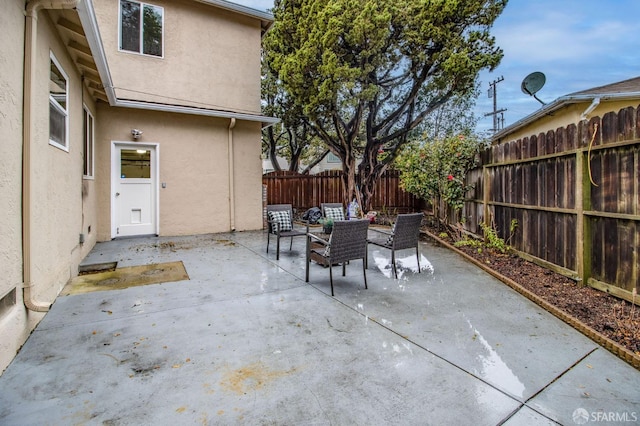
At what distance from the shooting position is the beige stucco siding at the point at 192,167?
7543 mm

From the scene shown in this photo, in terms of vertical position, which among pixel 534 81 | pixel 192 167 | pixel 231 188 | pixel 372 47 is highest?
pixel 372 47

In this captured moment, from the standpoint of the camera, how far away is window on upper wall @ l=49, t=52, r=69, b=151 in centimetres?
382

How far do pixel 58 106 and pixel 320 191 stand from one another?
33.4 feet

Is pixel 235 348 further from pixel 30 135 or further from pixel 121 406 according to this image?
pixel 30 135

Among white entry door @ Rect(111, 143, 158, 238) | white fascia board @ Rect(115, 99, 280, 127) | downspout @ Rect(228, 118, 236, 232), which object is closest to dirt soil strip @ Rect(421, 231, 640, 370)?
downspout @ Rect(228, 118, 236, 232)

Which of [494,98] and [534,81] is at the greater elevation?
[494,98]

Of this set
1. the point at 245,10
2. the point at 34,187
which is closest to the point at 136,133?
the point at 245,10

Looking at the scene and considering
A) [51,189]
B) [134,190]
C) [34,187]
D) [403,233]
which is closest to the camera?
[34,187]

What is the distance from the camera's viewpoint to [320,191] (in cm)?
1376

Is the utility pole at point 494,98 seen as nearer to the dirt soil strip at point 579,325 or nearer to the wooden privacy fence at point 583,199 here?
the wooden privacy fence at point 583,199

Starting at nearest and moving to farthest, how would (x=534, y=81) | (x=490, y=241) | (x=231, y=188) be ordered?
(x=490, y=241) < (x=534, y=81) < (x=231, y=188)

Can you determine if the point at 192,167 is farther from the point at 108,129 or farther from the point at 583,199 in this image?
the point at 583,199

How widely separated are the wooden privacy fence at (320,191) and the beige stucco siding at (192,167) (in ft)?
11.4
